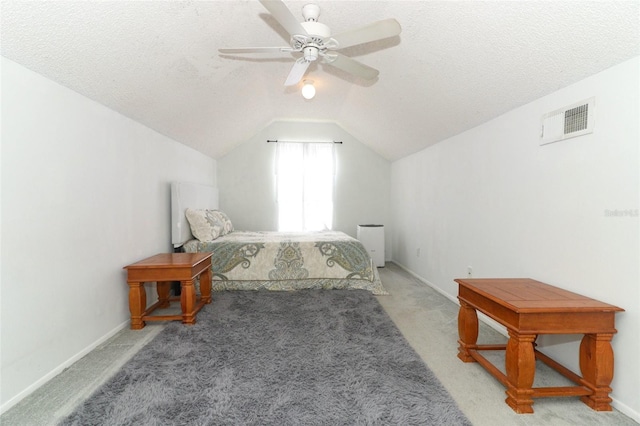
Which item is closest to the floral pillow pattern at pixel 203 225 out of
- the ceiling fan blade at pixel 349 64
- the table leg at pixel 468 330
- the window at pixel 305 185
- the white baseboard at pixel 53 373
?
the white baseboard at pixel 53 373

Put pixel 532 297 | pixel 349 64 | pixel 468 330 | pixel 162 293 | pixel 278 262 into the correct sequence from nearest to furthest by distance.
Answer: pixel 532 297 → pixel 468 330 → pixel 349 64 → pixel 162 293 → pixel 278 262

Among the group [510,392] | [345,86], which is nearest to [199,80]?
[345,86]

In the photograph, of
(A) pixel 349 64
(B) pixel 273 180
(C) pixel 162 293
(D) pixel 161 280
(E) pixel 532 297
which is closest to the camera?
(E) pixel 532 297

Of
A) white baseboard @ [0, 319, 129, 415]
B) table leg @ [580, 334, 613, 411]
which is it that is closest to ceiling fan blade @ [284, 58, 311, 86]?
table leg @ [580, 334, 613, 411]

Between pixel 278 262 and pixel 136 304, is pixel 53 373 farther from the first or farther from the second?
pixel 278 262

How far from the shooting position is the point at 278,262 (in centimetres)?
371

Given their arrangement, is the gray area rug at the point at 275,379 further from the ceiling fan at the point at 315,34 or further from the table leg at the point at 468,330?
the ceiling fan at the point at 315,34

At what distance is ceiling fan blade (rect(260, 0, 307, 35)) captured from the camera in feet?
4.98

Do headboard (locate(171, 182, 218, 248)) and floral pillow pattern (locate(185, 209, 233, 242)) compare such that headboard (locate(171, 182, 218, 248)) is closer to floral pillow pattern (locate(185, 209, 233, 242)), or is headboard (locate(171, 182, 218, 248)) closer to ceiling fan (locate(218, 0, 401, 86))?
floral pillow pattern (locate(185, 209, 233, 242))

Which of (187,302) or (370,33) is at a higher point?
(370,33)

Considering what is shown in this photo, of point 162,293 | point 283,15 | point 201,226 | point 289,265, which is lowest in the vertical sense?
point 162,293

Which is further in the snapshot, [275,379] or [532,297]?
[275,379]

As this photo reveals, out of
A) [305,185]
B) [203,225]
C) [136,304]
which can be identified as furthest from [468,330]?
[305,185]

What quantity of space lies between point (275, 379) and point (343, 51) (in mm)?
2563
